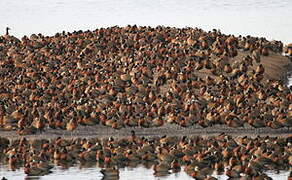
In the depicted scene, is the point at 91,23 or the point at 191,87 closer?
the point at 191,87

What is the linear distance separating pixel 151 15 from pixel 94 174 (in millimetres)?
79907

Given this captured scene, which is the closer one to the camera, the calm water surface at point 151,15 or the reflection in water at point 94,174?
the reflection in water at point 94,174

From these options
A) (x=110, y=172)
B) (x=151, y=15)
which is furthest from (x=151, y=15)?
(x=110, y=172)

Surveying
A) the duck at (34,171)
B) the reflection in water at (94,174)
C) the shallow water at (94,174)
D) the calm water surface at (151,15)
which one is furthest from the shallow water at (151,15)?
the duck at (34,171)

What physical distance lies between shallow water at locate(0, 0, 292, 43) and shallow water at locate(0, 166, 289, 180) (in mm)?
46877

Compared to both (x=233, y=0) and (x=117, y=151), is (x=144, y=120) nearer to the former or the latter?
(x=117, y=151)

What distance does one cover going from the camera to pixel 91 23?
119 m

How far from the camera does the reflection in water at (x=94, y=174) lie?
48.2 m

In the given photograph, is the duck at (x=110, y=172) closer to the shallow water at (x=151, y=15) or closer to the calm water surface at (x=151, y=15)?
the calm water surface at (x=151, y=15)

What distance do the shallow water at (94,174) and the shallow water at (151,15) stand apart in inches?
1846

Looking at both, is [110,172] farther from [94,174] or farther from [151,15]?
[151,15]

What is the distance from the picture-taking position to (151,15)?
128375 mm

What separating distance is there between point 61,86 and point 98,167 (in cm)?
1604

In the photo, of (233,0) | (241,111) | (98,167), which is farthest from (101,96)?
(233,0)
